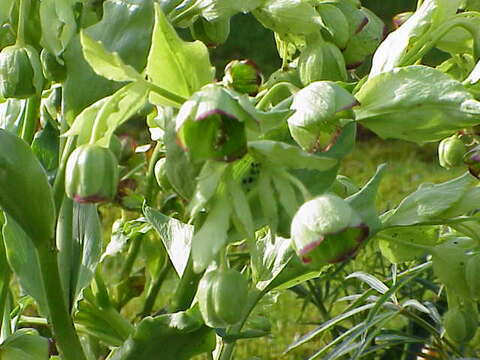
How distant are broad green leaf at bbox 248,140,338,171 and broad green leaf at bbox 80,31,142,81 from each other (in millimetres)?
78

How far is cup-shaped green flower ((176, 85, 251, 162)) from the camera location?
0.47 meters

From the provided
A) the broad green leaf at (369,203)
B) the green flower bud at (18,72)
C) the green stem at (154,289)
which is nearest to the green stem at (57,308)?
the green flower bud at (18,72)

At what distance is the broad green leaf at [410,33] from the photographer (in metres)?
0.58

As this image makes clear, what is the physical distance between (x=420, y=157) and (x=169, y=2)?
236cm

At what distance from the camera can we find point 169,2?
0.65 m


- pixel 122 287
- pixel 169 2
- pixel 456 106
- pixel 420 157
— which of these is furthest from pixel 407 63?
pixel 420 157

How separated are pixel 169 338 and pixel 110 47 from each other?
212 millimetres

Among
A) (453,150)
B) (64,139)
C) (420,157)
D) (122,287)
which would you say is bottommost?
(420,157)

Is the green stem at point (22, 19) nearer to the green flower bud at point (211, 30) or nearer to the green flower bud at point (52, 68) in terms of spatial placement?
the green flower bud at point (52, 68)

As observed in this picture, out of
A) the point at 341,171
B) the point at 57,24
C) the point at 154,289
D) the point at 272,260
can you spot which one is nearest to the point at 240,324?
the point at 272,260

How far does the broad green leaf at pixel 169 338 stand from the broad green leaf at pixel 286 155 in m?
0.16

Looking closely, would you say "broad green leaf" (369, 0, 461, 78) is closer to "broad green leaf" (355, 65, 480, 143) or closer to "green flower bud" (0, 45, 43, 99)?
"broad green leaf" (355, 65, 480, 143)

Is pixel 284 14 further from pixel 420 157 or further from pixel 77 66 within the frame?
pixel 420 157

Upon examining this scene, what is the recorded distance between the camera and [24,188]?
23.0 inches
